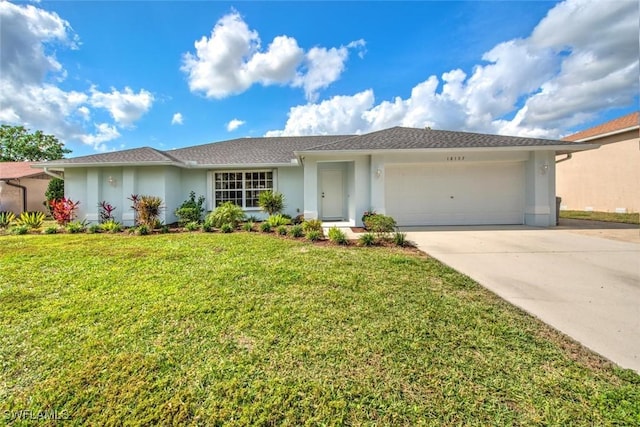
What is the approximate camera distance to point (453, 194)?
1088 centimetres

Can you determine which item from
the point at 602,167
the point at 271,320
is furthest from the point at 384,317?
the point at 602,167

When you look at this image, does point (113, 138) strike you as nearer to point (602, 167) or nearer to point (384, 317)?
point (384, 317)

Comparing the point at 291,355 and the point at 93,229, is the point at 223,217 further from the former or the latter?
the point at 291,355

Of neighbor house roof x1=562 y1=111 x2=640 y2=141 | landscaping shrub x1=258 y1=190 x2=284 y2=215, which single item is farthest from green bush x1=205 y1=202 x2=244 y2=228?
neighbor house roof x1=562 y1=111 x2=640 y2=141

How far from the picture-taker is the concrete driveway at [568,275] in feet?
9.27

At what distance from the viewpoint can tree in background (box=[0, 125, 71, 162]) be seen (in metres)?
29.6

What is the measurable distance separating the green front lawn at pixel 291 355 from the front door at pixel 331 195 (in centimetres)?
810

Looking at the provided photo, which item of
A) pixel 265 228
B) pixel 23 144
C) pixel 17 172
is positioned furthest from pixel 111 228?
pixel 23 144

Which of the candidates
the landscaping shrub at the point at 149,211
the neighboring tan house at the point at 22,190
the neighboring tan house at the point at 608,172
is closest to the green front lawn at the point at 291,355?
the landscaping shrub at the point at 149,211

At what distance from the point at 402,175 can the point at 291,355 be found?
9.77 meters

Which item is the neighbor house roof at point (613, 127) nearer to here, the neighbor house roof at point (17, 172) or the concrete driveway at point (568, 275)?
the concrete driveway at point (568, 275)

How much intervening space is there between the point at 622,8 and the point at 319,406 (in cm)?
1432

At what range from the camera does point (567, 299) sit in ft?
11.8

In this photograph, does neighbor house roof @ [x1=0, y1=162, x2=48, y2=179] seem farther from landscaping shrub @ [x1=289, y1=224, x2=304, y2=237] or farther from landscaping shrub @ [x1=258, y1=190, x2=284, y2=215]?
landscaping shrub @ [x1=289, y1=224, x2=304, y2=237]
